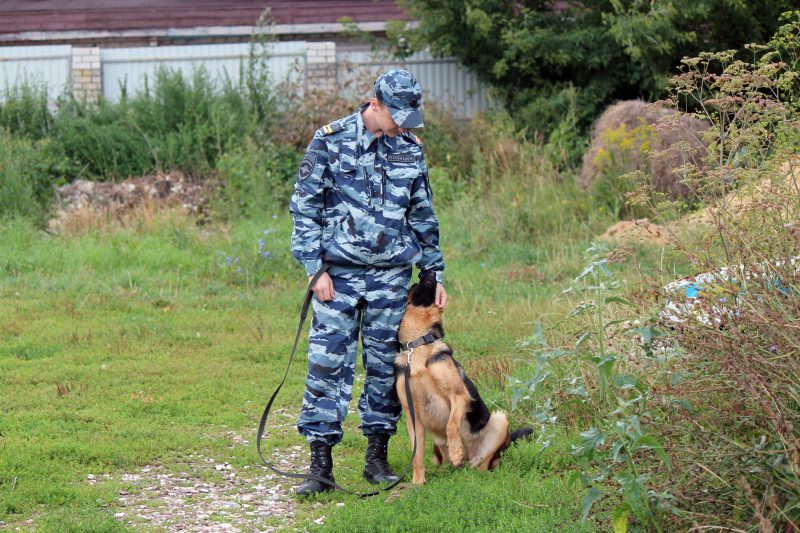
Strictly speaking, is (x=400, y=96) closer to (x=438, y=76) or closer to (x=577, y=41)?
(x=577, y=41)

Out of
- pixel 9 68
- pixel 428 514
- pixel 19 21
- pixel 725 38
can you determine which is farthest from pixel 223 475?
pixel 19 21

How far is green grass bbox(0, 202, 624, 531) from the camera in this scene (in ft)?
15.6

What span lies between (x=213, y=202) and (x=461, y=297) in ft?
15.8

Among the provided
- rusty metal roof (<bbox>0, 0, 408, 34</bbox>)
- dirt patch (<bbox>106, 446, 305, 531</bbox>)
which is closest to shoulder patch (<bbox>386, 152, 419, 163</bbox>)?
dirt patch (<bbox>106, 446, 305, 531</bbox>)

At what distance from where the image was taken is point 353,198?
5039 mm

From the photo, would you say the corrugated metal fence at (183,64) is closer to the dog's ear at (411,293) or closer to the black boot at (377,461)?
the dog's ear at (411,293)

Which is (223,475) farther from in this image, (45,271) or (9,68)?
(9,68)

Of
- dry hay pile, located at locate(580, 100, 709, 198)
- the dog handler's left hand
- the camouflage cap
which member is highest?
the camouflage cap

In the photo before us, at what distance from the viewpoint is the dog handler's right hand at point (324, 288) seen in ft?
16.4

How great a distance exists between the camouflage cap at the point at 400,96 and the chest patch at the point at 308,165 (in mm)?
461

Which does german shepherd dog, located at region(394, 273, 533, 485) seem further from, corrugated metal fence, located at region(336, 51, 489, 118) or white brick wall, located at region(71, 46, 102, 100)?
white brick wall, located at region(71, 46, 102, 100)

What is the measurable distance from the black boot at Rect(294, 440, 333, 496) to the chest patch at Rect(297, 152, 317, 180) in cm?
140

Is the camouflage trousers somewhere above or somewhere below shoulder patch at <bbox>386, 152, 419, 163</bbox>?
below

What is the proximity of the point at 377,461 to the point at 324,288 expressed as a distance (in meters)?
1.03
